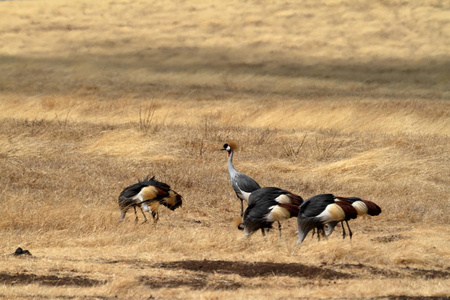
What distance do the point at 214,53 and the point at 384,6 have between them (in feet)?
45.8

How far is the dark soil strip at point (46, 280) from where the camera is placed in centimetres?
831

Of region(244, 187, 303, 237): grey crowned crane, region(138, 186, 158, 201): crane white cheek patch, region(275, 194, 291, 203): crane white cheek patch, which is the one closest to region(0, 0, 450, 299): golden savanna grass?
region(244, 187, 303, 237): grey crowned crane

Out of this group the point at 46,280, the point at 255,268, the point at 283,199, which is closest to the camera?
the point at 46,280

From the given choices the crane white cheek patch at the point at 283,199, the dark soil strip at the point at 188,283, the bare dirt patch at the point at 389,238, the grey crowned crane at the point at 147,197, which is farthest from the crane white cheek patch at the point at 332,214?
the grey crowned crane at the point at 147,197

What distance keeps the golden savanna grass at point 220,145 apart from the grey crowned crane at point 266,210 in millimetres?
264

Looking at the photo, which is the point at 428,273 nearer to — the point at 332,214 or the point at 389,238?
the point at 332,214

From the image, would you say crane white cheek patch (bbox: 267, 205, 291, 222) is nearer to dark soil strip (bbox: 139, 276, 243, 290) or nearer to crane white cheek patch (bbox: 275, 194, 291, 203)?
crane white cheek patch (bbox: 275, 194, 291, 203)

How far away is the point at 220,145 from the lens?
1955 centimetres

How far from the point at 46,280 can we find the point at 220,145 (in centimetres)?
1137

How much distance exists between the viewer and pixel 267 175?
16.8m

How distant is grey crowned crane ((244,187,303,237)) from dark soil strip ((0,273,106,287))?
2772 mm

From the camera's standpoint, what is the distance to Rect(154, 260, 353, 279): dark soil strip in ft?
29.2

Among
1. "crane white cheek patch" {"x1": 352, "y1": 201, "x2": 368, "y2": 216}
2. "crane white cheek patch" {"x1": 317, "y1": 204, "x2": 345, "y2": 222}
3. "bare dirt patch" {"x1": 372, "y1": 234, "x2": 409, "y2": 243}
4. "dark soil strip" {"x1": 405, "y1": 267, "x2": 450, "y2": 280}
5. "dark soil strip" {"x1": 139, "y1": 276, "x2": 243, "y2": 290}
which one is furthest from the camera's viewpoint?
"bare dirt patch" {"x1": 372, "y1": 234, "x2": 409, "y2": 243}

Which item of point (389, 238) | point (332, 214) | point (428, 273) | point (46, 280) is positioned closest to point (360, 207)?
point (332, 214)
